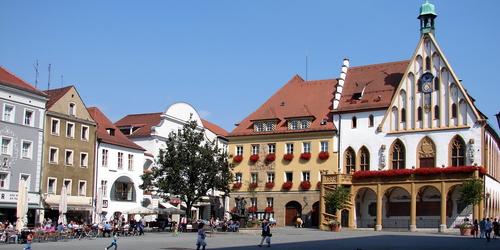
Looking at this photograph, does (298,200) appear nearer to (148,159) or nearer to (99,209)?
(148,159)

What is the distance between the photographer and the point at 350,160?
60125 mm

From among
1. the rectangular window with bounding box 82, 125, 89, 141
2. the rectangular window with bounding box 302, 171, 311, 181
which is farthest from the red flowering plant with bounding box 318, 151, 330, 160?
the rectangular window with bounding box 82, 125, 89, 141

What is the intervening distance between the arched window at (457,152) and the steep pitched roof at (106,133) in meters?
28.6

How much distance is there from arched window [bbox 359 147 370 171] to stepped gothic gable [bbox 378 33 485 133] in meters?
2.66

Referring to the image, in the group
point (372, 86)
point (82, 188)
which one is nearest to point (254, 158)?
point (372, 86)

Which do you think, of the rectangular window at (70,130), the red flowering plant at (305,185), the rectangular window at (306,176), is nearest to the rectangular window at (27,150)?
the rectangular window at (70,130)

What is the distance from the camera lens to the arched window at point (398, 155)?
57312mm

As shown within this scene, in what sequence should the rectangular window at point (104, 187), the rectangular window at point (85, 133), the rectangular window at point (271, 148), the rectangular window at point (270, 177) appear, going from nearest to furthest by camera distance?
1. the rectangular window at point (85, 133)
2. the rectangular window at point (104, 187)
3. the rectangular window at point (270, 177)
4. the rectangular window at point (271, 148)

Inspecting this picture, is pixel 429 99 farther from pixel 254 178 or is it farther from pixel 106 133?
pixel 106 133

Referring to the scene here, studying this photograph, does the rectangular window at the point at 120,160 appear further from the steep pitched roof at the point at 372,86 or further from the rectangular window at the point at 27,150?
the steep pitched roof at the point at 372,86

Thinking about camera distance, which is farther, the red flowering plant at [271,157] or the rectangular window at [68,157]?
the red flowering plant at [271,157]

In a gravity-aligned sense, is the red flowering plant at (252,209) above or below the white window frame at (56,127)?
below

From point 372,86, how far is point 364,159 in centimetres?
750

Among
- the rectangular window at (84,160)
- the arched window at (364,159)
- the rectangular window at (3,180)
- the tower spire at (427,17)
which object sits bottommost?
the rectangular window at (3,180)
